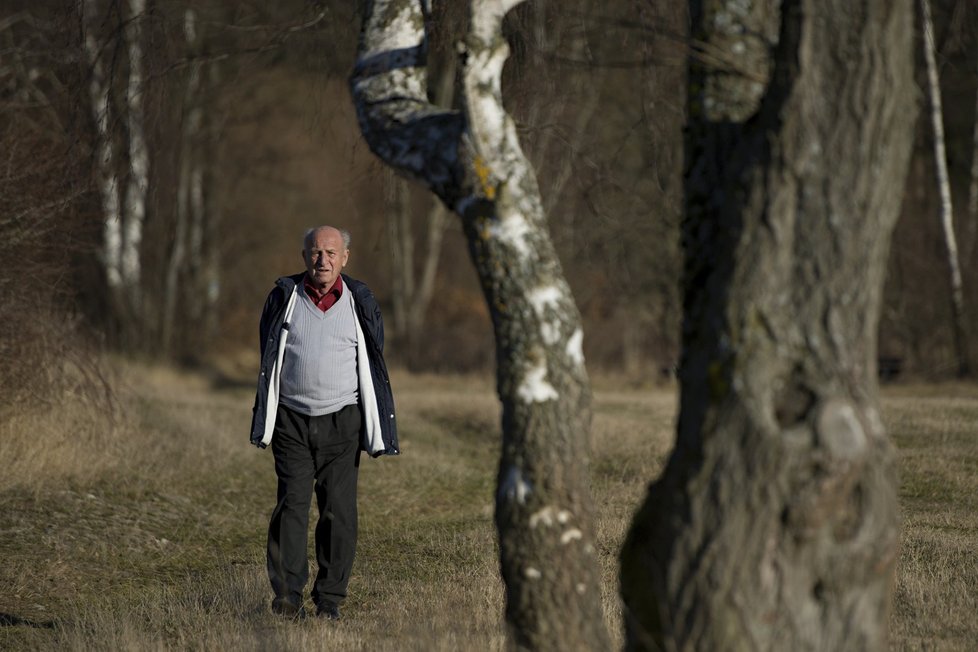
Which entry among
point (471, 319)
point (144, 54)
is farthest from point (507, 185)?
point (471, 319)

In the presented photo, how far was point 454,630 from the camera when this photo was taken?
5.77 m

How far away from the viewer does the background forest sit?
833cm

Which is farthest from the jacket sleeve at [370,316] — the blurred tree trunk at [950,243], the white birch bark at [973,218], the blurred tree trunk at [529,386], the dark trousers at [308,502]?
the white birch bark at [973,218]

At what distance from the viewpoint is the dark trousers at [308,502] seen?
6.27 metres

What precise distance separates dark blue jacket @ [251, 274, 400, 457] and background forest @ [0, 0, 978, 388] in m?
1.44

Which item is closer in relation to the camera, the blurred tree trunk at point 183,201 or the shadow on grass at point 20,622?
the shadow on grass at point 20,622

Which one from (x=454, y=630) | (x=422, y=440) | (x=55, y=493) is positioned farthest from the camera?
(x=422, y=440)

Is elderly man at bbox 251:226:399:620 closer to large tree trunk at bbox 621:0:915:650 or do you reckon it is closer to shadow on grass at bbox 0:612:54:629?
shadow on grass at bbox 0:612:54:629

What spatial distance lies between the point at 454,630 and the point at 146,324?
18.5 meters

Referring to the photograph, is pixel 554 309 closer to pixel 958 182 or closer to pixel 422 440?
pixel 422 440

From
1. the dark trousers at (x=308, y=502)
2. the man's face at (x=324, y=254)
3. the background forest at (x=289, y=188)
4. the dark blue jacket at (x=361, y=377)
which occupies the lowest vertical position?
the dark trousers at (x=308, y=502)

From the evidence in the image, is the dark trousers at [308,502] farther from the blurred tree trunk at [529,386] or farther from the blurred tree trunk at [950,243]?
the blurred tree trunk at [950,243]

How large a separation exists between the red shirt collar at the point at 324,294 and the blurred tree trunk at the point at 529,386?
1.92m

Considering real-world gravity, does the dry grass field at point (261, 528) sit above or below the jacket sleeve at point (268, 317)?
below
